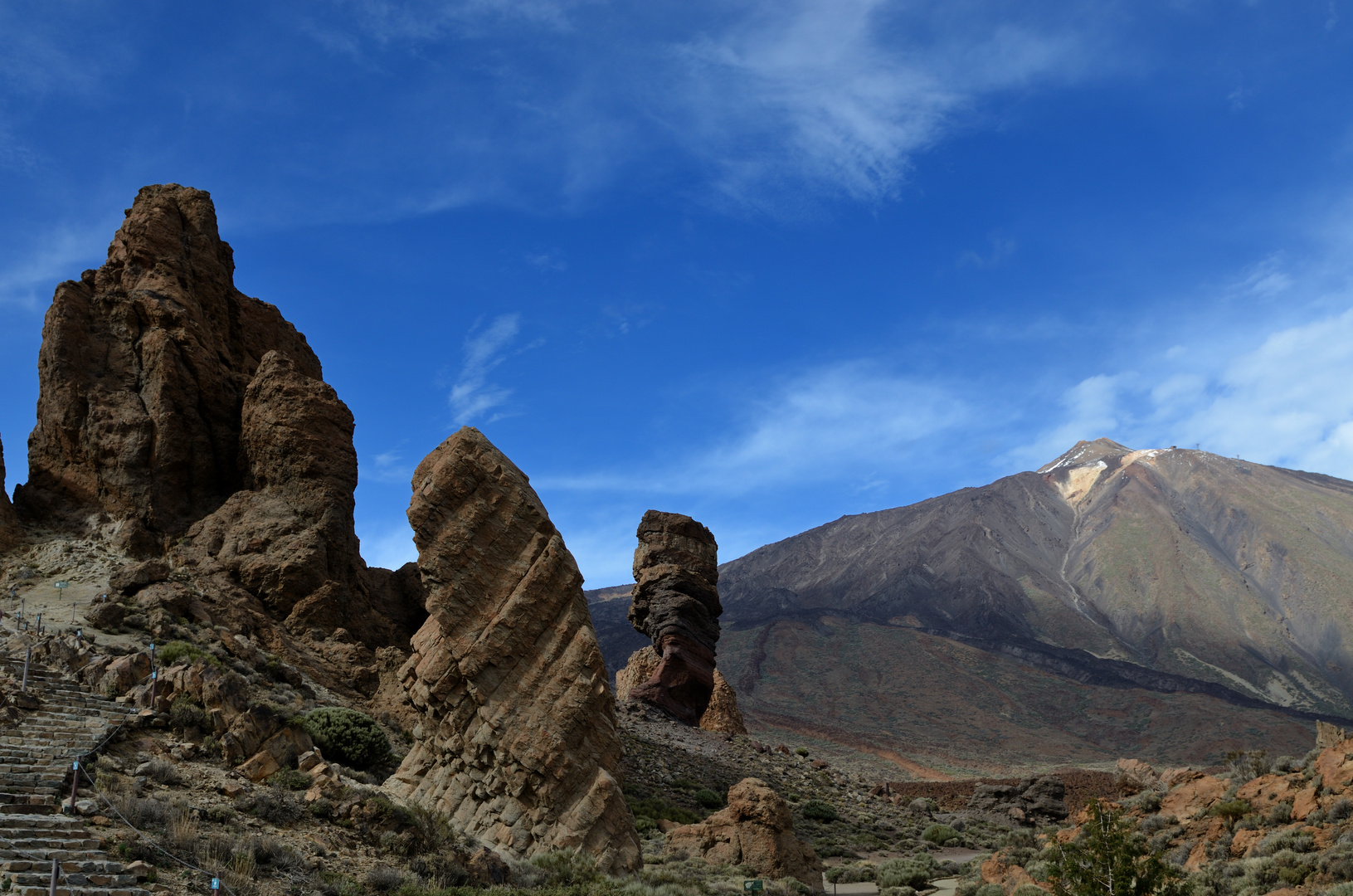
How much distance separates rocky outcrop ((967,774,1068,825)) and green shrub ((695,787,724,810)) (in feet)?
47.2

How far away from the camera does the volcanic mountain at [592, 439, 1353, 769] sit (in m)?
102

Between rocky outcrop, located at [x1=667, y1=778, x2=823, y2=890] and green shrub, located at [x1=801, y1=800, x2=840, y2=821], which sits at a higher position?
rocky outcrop, located at [x1=667, y1=778, x2=823, y2=890]

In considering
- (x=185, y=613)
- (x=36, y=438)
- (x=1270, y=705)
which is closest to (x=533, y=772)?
(x=185, y=613)

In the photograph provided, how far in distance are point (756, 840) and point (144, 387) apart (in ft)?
78.0

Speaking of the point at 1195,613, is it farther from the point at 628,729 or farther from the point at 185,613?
the point at 185,613

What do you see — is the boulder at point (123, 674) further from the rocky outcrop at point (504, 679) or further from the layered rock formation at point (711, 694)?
the layered rock formation at point (711, 694)

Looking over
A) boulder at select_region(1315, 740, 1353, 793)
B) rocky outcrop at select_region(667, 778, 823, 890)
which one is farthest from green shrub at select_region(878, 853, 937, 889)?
boulder at select_region(1315, 740, 1353, 793)

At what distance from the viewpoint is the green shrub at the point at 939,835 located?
39.4 metres

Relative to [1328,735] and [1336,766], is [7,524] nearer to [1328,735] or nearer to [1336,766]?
[1336,766]

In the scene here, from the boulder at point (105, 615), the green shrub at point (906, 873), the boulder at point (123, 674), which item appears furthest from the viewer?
the green shrub at point (906, 873)

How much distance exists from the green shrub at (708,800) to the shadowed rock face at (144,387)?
778 inches

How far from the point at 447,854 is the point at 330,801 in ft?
6.83

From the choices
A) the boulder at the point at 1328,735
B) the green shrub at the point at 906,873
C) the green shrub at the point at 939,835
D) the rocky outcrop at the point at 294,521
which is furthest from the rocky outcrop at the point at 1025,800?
the rocky outcrop at the point at 294,521

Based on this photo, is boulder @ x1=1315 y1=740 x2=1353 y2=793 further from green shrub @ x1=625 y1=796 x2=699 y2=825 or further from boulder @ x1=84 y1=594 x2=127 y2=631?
boulder @ x1=84 y1=594 x2=127 y2=631
